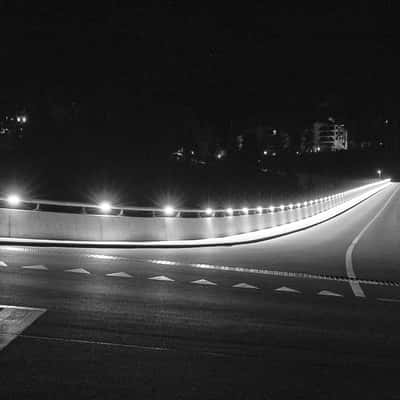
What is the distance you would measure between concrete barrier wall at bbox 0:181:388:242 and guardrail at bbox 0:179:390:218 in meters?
A: 0.34

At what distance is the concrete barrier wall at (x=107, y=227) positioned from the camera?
2060cm

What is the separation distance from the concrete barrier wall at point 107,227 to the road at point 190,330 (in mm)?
2351

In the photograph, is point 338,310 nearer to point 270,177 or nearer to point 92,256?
point 92,256

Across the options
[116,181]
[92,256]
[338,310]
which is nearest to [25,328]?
[338,310]

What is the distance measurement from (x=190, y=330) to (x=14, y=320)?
6.91 ft

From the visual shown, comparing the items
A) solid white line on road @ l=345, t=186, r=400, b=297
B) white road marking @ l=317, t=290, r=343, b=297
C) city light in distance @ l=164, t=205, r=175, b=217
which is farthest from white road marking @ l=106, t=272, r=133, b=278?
city light in distance @ l=164, t=205, r=175, b=217

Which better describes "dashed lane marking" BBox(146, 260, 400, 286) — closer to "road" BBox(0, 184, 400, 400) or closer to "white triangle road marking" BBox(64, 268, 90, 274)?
"road" BBox(0, 184, 400, 400)

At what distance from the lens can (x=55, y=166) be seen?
287 feet

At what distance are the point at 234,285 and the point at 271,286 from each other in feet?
2.56

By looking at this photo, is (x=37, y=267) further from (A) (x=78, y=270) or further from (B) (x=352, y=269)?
(B) (x=352, y=269)

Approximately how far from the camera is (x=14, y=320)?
8.98 meters

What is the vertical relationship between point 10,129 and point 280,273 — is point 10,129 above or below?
above

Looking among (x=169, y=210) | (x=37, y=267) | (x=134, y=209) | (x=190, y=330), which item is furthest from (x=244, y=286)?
(x=169, y=210)

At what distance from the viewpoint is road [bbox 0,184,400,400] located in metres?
6.56
